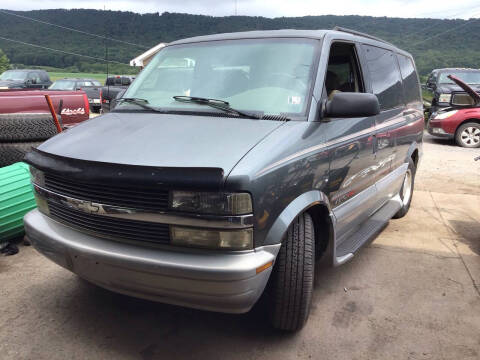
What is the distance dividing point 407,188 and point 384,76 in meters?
1.79

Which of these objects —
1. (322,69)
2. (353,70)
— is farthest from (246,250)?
(353,70)

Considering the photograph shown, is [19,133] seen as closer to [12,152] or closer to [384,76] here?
[12,152]

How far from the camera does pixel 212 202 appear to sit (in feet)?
6.89

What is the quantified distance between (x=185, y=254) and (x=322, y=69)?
161 centimetres

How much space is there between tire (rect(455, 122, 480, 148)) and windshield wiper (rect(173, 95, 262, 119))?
1021 cm

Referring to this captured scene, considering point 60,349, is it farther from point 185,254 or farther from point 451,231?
point 451,231

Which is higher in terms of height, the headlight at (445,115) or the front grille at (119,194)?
the front grille at (119,194)

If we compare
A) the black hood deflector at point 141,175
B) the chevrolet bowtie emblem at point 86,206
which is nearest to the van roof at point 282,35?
the black hood deflector at point 141,175

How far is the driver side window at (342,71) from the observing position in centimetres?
324

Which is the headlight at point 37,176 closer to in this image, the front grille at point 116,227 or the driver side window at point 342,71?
the front grille at point 116,227

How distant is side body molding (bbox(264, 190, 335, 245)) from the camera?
227cm

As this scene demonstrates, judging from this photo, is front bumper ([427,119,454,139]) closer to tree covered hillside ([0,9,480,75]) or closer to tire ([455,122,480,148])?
tire ([455,122,480,148])

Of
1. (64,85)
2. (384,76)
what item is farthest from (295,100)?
(64,85)

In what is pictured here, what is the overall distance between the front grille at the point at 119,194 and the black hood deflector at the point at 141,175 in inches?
1.4
